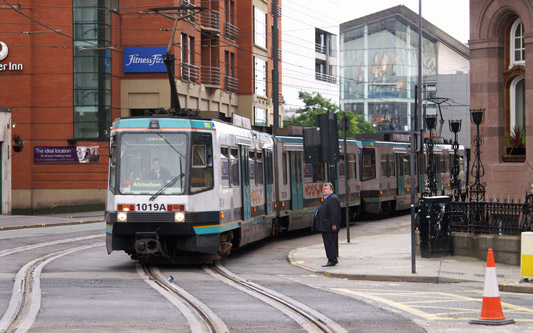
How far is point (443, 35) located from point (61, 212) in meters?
93.2

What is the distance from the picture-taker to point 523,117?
76.1ft

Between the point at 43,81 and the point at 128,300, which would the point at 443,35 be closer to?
the point at 43,81

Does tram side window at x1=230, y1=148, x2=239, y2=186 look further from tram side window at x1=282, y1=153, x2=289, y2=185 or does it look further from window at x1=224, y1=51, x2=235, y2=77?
window at x1=224, y1=51, x2=235, y2=77

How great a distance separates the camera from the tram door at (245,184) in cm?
2009

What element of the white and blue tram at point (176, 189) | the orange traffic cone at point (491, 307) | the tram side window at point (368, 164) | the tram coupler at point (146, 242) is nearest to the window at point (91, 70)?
the tram side window at point (368, 164)

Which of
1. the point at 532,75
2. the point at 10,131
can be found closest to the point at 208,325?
the point at 532,75

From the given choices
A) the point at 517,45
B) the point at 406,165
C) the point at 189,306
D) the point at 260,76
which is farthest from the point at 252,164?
the point at 260,76

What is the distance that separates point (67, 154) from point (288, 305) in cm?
3645

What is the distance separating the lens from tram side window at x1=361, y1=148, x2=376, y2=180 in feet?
115

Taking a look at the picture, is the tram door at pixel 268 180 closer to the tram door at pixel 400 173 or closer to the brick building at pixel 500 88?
the brick building at pixel 500 88

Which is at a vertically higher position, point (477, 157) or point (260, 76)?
point (260, 76)

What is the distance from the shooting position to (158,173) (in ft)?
56.3

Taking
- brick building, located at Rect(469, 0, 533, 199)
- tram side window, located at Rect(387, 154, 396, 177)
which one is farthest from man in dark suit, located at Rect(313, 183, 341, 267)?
tram side window, located at Rect(387, 154, 396, 177)

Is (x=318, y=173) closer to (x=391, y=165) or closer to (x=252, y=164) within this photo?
(x=252, y=164)
